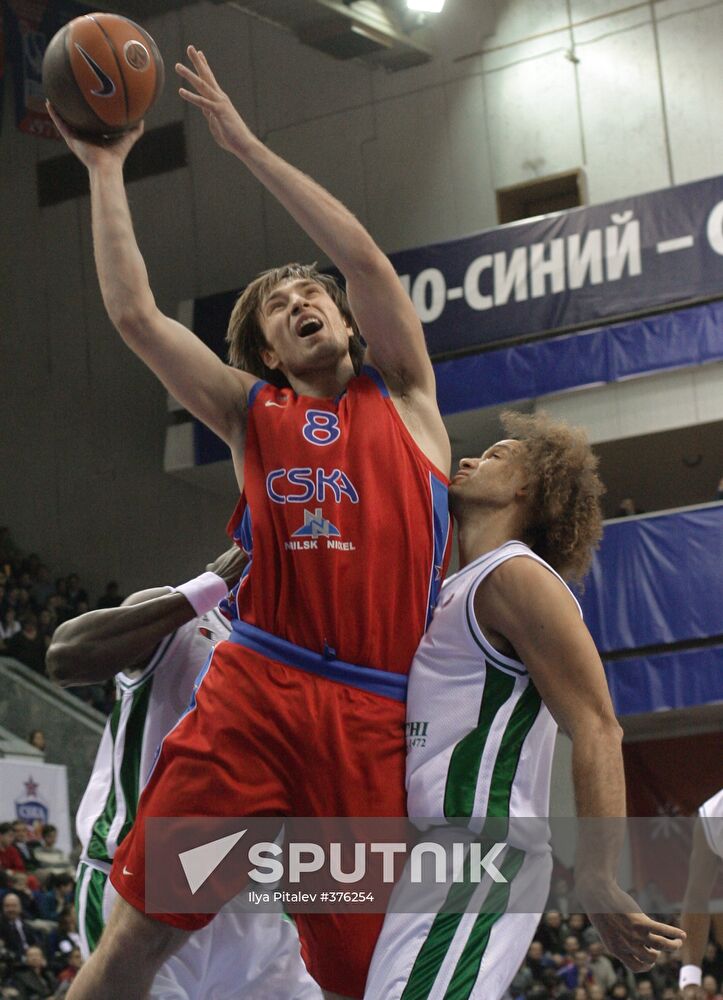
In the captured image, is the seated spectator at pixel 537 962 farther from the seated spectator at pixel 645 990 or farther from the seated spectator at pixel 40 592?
the seated spectator at pixel 40 592

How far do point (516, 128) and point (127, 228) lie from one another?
1573 centimetres

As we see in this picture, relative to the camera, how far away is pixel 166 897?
328 cm

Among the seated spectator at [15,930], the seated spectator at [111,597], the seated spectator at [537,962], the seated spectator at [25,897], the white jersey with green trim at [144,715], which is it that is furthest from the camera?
the seated spectator at [111,597]

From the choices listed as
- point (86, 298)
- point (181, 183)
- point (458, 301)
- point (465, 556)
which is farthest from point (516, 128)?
point (465, 556)

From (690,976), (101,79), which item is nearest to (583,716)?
(101,79)

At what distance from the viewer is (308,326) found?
3775 mm

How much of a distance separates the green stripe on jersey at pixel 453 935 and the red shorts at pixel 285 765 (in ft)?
0.58

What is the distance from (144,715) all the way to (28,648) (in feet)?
43.4

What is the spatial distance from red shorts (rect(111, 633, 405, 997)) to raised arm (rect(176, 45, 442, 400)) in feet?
2.96

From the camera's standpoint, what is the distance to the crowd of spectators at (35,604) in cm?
1734

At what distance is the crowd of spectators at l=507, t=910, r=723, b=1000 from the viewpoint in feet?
41.0

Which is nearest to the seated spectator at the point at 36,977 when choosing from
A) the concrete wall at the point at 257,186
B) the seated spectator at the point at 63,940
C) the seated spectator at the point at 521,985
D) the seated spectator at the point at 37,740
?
the seated spectator at the point at 63,940

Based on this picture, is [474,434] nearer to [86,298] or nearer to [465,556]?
[86,298]

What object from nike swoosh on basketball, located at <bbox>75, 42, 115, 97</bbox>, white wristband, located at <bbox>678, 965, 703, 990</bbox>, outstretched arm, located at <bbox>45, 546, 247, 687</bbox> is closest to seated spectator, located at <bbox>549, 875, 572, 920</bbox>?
white wristband, located at <bbox>678, 965, 703, 990</bbox>
